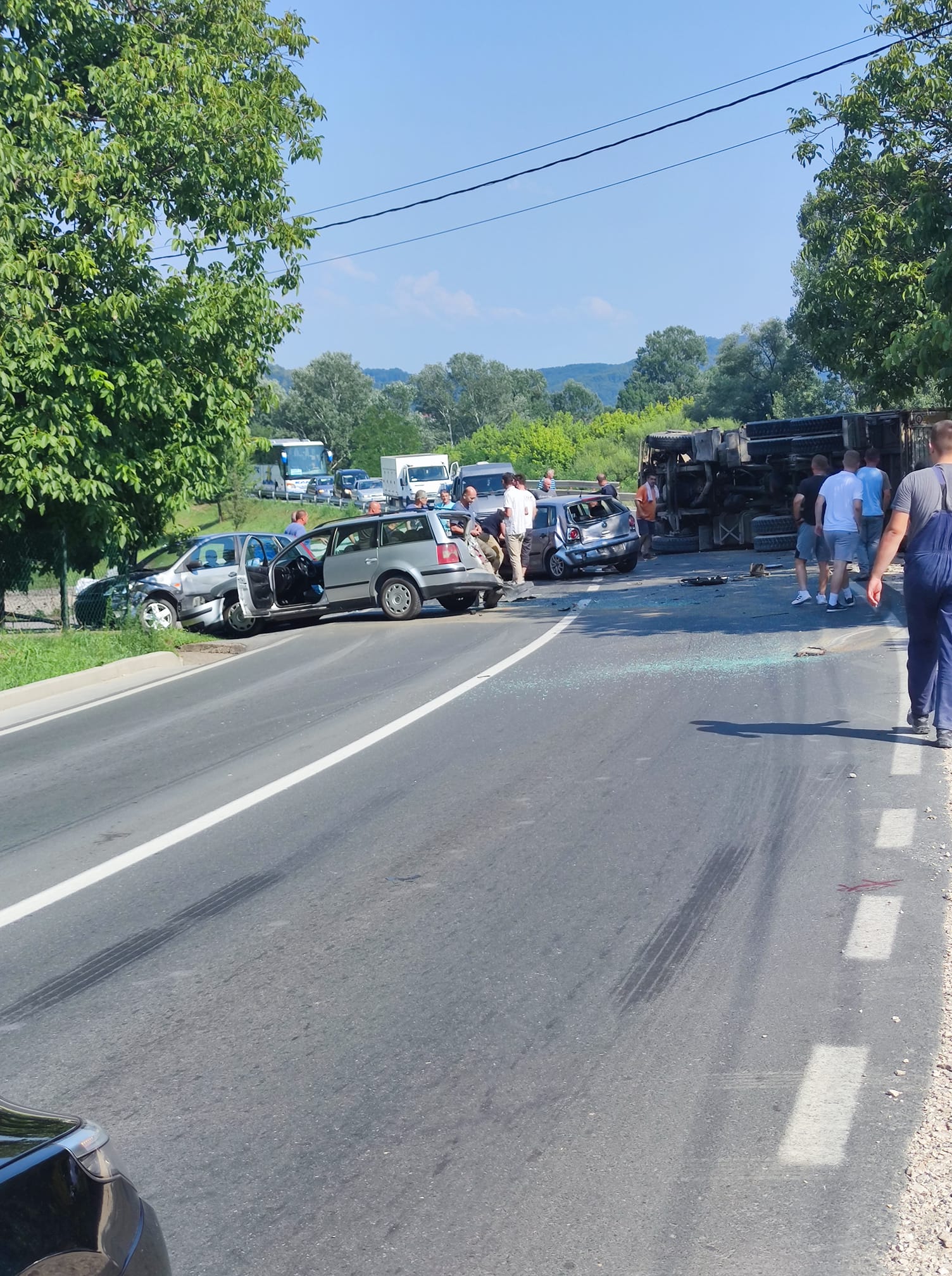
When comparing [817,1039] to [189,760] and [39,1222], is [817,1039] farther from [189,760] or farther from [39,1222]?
[189,760]

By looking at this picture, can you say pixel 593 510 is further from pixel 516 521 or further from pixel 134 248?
pixel 134 248

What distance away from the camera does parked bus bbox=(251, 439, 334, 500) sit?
7662 centimetres

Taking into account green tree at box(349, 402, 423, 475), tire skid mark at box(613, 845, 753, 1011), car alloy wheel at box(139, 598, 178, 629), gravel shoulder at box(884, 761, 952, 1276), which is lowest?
gravel shoulder at box(884, 761, 952, 1276)

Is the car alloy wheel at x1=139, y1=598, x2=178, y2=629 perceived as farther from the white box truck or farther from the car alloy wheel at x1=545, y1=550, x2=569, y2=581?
the white box truck

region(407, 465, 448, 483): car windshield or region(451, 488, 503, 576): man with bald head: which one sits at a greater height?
region(407, 465, 448, 483): car windshield

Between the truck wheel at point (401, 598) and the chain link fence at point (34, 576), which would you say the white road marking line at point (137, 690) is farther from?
the chain link fence at point (34, 576)

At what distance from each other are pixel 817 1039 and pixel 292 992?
1915 millimetres

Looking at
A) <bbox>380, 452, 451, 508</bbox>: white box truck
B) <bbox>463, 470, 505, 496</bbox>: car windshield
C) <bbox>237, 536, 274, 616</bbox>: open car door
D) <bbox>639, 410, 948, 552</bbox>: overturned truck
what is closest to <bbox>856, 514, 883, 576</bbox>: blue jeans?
<bbox>639, 410, 948, 552</bbox>: overturned truck

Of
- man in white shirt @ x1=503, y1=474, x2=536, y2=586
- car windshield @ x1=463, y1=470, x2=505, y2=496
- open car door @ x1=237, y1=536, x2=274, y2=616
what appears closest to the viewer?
open car door @ x1=237, y1=536, x2=274, y2=616

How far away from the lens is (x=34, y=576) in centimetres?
1977

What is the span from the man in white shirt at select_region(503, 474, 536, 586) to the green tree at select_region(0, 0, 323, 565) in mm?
4776

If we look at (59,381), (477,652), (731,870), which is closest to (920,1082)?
(731,870)

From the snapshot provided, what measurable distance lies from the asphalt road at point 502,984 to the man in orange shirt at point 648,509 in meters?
18.0

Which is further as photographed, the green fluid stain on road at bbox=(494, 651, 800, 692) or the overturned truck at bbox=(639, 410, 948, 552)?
the overturned truck at bbox=(639, 410, 948, 552)
